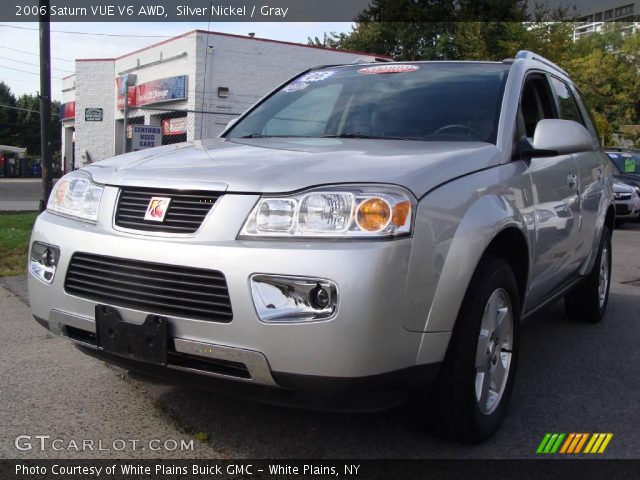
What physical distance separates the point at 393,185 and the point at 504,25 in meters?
27.5

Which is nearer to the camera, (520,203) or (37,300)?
(37,300)

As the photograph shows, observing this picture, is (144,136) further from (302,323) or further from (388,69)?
(302,323)

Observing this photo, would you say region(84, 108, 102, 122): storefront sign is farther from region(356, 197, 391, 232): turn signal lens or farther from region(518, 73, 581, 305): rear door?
region(356, 197, 391, 232): turn signal lens

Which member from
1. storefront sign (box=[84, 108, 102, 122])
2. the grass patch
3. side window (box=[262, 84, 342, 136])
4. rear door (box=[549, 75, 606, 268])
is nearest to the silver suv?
side window (box=[262, 84, 342, 136])

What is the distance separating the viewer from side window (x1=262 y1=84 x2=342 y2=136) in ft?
12.6

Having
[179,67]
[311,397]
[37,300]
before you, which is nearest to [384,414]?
[311,397]

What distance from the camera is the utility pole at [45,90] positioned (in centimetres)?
848

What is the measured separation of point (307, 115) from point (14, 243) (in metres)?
5.60

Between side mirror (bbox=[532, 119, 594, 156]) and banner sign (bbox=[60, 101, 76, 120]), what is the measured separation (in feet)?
116

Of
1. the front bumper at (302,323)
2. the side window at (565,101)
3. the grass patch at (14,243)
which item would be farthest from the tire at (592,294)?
the grass patch at (14,243)

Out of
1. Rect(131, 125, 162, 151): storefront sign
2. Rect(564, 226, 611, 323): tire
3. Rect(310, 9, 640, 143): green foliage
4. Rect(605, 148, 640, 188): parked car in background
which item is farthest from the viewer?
Rect(310, 9, 640, 143): green foliage

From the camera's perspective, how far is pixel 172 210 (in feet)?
8.50

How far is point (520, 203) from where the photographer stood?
3.22m

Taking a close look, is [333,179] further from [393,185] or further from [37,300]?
[37,300]
